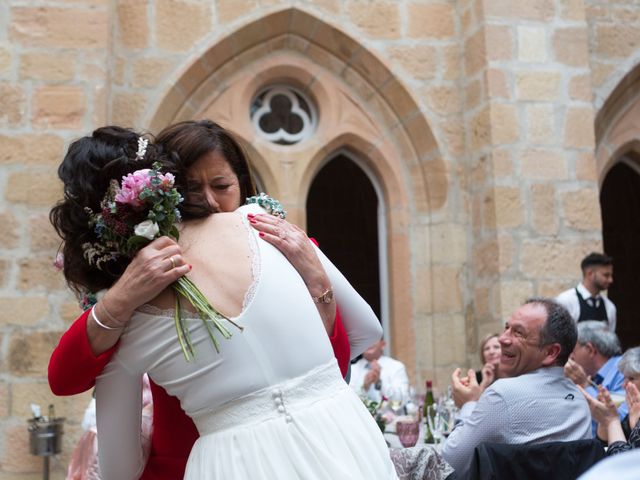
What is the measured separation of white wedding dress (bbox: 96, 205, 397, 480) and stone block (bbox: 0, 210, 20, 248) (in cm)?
418

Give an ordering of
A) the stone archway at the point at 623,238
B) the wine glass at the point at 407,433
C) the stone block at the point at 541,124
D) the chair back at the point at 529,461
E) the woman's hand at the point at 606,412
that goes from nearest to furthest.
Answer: the chair back at the point at 529,461 < the woman's hand at the point at 606,412 < the wine glass at the point at 407,433 < the stone block at the point at 541,124 < the stone archway at the point at 623,238

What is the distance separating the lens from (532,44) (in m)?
6.38

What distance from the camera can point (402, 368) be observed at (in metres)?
6.17

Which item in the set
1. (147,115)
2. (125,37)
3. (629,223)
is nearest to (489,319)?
(147,115)

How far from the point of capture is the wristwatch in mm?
1768

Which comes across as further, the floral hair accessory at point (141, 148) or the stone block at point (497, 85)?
the stone block at point (497, 85)

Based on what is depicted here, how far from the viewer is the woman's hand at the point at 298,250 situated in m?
1.71

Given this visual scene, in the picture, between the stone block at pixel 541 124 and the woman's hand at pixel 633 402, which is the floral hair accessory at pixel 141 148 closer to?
the woman's hand at pixel 633 402

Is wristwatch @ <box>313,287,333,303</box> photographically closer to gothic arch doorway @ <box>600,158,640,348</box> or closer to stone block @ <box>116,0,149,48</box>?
stone block @ <box>116,0,149,48</box>

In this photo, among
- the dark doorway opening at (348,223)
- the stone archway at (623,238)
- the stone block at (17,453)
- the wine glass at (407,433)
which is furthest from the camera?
the dark doorway opening at (348,223)

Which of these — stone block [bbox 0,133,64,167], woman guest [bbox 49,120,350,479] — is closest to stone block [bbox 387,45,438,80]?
stone block [bbox 0,133,64,167]

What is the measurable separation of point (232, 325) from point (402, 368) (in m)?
4.72

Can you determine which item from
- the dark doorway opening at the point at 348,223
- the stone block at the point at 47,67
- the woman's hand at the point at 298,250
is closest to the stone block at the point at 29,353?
the stone block at the point at 47,67

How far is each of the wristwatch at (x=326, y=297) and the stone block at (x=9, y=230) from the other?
4214 millimetres
